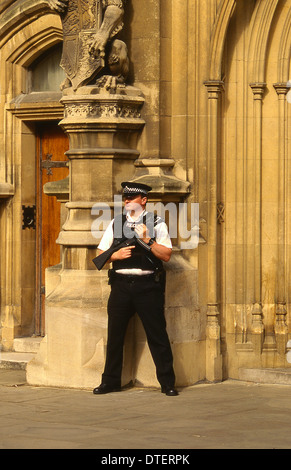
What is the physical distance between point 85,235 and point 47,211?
2850 mm

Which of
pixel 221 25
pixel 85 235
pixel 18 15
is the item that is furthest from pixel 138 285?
pixel 18 15

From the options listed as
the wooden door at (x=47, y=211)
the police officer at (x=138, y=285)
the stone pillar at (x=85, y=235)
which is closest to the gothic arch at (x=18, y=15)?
the wooden door at (x=47, y=211)

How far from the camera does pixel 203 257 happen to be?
11.6 meters

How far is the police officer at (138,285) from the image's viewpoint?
1066cm

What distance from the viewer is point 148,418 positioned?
9.55m

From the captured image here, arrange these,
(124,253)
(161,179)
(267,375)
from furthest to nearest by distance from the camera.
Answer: (267,375) → (161,179) → (124,253)

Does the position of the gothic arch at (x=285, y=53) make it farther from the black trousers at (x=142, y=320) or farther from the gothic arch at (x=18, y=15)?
the gothic arch at (x=18, y=15)

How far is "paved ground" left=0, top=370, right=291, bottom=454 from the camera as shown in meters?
8.55

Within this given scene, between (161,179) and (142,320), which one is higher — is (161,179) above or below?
above

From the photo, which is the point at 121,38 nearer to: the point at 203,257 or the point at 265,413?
the point at 203,257

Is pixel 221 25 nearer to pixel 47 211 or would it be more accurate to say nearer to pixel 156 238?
pixel 156 238

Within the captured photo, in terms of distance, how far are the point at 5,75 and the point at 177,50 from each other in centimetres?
298

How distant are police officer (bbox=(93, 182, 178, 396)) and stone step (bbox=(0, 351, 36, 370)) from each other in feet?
7.29

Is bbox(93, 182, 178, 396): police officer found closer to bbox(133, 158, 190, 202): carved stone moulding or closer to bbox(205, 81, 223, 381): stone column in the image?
bbox(133, 158, 190, 202): carved stone moulding
